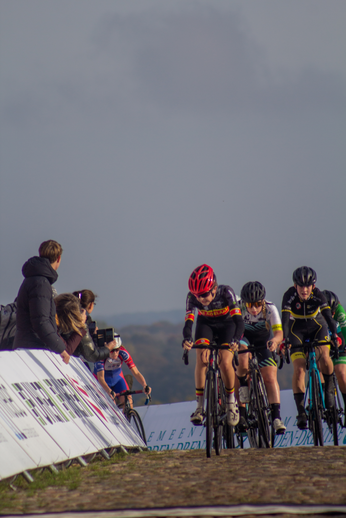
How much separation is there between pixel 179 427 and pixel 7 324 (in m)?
6.91

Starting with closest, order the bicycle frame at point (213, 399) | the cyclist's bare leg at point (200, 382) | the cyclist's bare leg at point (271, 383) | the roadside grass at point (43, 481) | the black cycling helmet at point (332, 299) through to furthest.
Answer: the roadside grass at point (43, 481) < the bicycle frame at point (213, 399) < the cyclist's bare leg at point (200, 382) < the cyclist's bare leg at point (271, 383) < the black cycling helmet at point (332, 299)

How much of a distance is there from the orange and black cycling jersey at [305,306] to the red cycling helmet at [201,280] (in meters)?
1.80

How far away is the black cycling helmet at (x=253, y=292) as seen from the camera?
8.92 meters

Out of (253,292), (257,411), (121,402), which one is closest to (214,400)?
(257,411)

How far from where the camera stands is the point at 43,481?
5.17 m

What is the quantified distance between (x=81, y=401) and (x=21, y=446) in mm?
1837

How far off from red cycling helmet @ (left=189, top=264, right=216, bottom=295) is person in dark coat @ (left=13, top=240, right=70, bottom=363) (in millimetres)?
1653

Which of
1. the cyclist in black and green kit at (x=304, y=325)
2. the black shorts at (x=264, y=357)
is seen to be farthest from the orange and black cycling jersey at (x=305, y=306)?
the black shorts at (x=264, y=357)

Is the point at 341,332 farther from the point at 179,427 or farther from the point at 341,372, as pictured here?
the point at 179,427

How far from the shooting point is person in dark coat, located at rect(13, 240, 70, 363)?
693 centimetres

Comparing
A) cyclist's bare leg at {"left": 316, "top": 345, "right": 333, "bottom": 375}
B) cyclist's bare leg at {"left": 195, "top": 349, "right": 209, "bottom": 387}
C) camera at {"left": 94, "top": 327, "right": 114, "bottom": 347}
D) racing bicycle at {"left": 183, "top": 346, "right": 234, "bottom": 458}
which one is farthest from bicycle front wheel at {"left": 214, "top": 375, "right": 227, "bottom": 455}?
camera at {"left": 94, "top": 327, "right": 114, "bottom": 347}

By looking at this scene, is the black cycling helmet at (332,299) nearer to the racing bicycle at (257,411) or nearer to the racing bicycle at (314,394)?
the racing bicycle at (314,394)

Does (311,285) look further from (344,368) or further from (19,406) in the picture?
(19,406)

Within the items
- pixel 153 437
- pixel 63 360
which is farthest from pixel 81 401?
pixel 153 437
